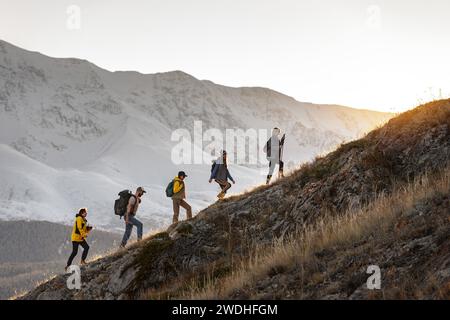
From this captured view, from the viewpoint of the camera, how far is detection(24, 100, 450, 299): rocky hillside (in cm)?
1101

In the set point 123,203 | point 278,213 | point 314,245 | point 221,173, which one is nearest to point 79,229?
point 123,203

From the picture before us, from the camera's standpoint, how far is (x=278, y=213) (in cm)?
1278

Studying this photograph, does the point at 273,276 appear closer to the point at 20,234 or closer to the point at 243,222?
the point at 243,222

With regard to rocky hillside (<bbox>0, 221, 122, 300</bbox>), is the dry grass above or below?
below

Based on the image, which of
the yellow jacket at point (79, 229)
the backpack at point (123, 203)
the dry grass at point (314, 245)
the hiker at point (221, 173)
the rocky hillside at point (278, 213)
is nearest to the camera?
the dry grass at point (314, 245)

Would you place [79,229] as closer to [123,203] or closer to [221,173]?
[123,203]

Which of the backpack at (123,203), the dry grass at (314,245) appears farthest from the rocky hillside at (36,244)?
the dry grass at (314,245)

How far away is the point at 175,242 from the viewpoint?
495 inches

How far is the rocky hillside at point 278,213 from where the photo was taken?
36.1ft

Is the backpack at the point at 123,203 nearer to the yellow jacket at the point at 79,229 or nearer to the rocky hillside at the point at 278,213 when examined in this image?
the yellow jacket at the point at 79,229

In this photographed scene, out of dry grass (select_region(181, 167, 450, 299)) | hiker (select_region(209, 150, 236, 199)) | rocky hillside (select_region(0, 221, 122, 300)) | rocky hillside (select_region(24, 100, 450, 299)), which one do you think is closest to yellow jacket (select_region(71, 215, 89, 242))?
rocky hillside (select_region(24, 100, 450, 299))

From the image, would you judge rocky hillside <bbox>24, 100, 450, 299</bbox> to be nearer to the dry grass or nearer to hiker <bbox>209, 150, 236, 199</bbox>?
the dry grass

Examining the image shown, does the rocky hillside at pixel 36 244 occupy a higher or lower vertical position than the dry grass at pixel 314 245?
higher

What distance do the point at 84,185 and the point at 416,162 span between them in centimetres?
19527
